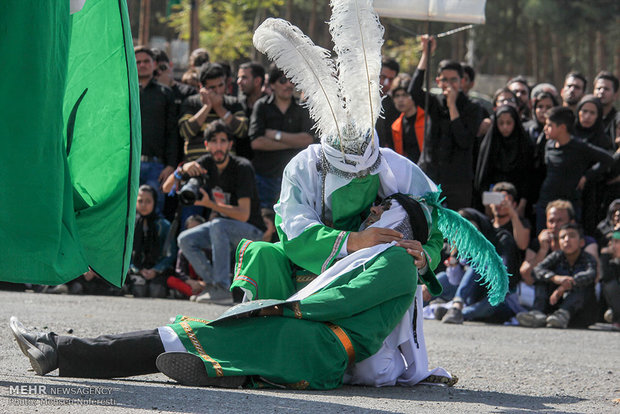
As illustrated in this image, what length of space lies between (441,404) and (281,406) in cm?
78

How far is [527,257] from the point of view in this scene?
9.37 m

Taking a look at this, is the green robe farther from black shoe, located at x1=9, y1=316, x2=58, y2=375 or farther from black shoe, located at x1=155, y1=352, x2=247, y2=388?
black shoe, located at x1=9, y1=316, x2=58, y2=375

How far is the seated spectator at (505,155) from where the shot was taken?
9.66 m

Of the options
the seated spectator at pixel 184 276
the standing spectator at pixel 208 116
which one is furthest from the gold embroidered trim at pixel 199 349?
the standing spectator at pixel 208 116

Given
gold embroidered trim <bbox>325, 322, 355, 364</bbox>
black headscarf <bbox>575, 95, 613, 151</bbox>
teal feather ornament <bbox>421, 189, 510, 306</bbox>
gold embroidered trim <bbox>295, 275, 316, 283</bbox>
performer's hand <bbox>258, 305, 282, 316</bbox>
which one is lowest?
gold embroidered trim <bbox>325, 322, 355, 364</bbox>

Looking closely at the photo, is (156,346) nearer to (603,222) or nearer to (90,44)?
(90,44)

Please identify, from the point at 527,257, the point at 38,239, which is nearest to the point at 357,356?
the point at 38,239

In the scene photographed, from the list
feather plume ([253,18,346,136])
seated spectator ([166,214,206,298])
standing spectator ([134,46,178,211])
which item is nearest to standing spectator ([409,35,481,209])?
seated spectator ([166,214,206,298])

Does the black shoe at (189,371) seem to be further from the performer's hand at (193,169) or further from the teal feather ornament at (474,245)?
the performer's hand at (193,169)

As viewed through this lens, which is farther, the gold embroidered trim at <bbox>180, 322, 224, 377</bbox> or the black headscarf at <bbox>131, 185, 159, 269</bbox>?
the black headscarf at <bbox>131, 185, 159, 269</bbox>

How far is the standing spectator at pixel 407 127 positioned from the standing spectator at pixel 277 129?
0.81m

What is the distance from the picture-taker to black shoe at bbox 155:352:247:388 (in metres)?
4.45

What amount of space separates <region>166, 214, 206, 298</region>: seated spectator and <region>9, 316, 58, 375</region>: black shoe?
4906mm

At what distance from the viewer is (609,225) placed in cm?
938
